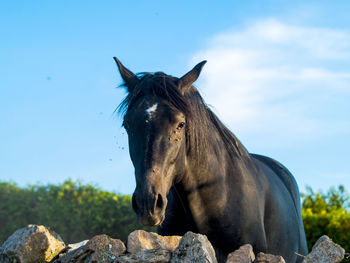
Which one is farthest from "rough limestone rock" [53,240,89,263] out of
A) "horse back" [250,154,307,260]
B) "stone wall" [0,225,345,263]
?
"horse back" [250,154,307,260]

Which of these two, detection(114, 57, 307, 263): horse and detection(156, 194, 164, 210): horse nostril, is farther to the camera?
detection(114, 57, 307, 263): horse

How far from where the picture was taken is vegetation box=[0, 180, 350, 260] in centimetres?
997

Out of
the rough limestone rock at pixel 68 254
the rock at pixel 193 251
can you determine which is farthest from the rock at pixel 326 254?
the rough limestone rock at pixel 68 254

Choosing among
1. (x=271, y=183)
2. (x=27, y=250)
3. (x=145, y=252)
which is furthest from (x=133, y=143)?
(x=271, y=183)

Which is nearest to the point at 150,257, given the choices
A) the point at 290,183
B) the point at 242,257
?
the point at 242,257

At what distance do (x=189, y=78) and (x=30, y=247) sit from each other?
2180mm

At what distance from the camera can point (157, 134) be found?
351 centimetres

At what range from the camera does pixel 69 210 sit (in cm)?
1115

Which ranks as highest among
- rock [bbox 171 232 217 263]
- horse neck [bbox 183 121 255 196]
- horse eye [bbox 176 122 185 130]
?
horse eye [bbox 176 122 185 130]

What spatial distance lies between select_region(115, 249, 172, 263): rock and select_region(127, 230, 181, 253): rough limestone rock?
101mm

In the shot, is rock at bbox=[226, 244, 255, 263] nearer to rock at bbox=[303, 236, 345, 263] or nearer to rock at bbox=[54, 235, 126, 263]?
rock at bbox=[303, 236, 345, 263]

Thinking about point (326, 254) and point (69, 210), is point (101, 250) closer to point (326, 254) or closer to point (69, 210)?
point (326, 254)

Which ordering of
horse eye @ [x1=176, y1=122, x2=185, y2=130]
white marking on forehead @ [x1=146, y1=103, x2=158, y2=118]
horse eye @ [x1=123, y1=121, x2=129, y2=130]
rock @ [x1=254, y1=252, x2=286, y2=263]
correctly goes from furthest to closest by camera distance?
horse eye @ [x1=123, y1=121, x2=129, y2=130] → horse eye @ [x1=176, y1=122, x2=185, y2=130] → white marking on forehead @ [x1=146, y1=103, x2=158, y2=118] → rock @ [x1=254, y1=252, x2=286, y2=263]

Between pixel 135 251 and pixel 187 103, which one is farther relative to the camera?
pixel 187 103
